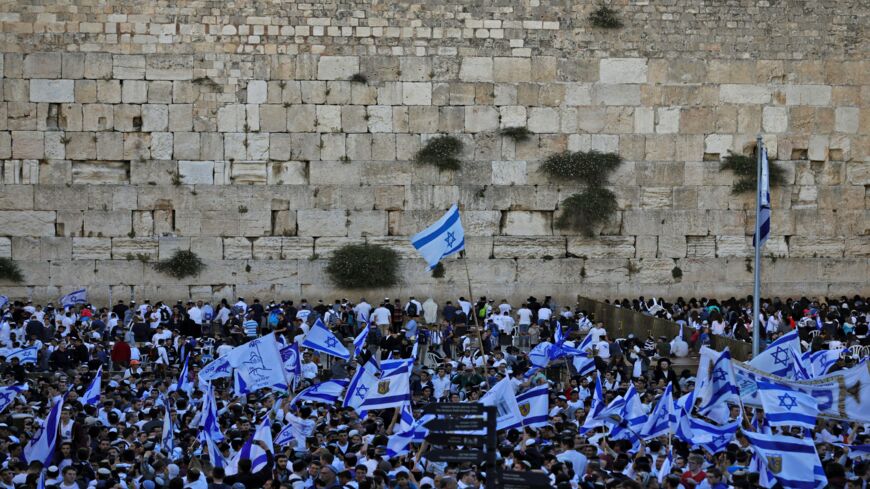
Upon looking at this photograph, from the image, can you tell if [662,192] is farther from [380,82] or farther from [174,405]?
[174,405]

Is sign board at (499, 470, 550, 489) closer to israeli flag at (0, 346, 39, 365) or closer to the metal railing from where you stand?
the metal railing

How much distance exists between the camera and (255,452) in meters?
12.9

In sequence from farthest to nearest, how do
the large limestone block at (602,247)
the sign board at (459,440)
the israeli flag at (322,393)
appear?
the large limestone block at (602,247) → the israeli flag at (322,393) → the sign board at (459,440)

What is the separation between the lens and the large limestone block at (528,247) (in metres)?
28.0

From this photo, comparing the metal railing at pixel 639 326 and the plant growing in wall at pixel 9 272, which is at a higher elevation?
the plant growing in wall at pixel 9 272

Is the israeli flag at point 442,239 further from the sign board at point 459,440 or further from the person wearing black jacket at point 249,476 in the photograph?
the sign board at point 459,440

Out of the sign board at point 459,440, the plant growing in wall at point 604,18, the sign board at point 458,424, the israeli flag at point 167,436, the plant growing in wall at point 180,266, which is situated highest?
the plant growing in wall at point 604,18

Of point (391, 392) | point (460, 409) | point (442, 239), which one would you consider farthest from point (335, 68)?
point (460, 409)

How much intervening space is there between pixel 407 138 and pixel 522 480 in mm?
18975

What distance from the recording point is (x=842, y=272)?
2855cm

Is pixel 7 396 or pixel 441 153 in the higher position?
pixel 441 153

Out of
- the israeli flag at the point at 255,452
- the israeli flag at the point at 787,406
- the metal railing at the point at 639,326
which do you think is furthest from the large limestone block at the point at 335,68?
the israeli flag at the point at 787,406

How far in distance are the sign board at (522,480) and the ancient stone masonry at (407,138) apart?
18.0 metres

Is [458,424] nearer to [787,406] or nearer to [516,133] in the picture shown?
[787,406]
